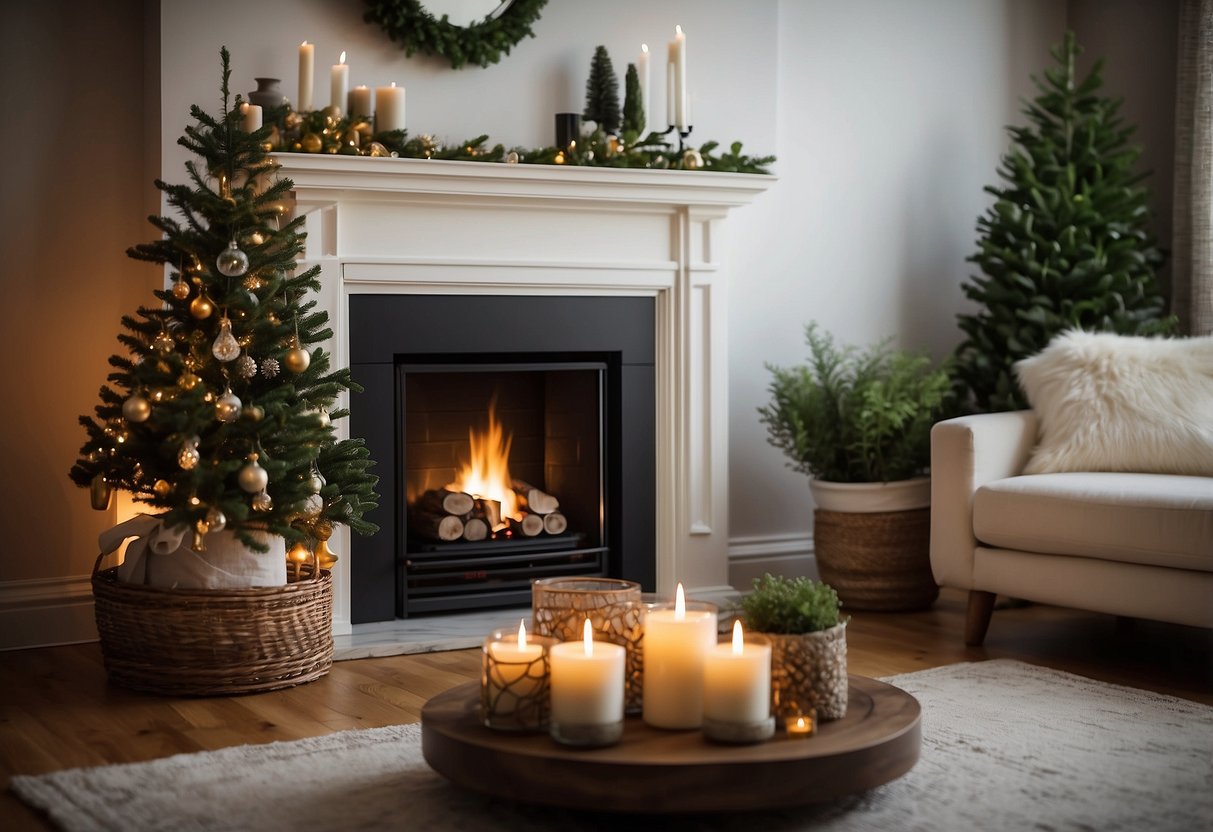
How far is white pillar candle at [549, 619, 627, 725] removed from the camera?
1948 millimetres

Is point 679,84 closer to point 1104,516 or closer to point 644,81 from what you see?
point 644,81

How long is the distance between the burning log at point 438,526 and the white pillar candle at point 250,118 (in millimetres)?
1179

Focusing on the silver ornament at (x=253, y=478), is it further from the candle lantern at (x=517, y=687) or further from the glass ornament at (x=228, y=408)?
the candle lantern at (x=517, y=687)

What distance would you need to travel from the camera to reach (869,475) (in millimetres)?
4090

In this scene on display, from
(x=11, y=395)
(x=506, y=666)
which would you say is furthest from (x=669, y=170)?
(x=506, y=666)

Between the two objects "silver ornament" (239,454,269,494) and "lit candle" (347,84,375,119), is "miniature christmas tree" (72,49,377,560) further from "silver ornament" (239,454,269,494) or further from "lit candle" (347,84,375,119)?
"lit candle" (347,84,375,119)

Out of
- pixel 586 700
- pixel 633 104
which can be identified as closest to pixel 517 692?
pixel 586 700

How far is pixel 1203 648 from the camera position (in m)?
3.61

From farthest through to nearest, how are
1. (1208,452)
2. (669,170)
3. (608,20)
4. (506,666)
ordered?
1. (608,20)
2. (669,170)
3. (1208,452)
4. (506,666)

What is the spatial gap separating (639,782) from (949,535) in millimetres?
1931

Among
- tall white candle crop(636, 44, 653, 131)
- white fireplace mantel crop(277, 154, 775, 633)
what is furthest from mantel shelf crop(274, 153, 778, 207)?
tall white candle crop(636, 44, 653, 131)

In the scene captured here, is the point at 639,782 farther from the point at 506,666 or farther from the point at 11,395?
the point at 11,395

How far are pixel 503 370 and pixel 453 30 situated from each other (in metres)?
0.96

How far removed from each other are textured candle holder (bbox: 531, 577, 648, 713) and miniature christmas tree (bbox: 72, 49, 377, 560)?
977 millimetres
